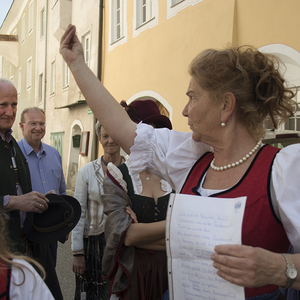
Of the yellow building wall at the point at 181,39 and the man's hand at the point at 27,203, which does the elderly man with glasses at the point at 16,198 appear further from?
the yellow building wall at the point at 181,39

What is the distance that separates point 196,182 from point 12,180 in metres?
1.81

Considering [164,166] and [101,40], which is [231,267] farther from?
[101,40]

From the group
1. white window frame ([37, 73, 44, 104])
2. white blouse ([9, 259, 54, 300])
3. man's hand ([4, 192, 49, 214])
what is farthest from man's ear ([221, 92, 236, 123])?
white window frame ([37, 73, 44, 104])

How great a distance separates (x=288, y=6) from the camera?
4.54 metres

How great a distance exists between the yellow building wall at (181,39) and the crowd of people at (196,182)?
92.7 inches

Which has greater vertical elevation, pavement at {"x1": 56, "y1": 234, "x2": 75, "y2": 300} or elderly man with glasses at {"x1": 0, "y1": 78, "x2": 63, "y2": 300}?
elderly man with glasses at {"x1": 0, "y1": 78, "x2": 63, "y2": 300}

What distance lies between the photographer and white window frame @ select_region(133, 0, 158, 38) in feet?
25.3

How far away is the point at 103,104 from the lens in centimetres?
147

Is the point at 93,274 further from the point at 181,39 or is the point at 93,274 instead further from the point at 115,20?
the point at 115,20

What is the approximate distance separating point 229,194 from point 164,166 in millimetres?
384

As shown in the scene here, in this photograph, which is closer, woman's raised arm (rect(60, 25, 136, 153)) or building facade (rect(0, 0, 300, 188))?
woman's raised arm (rect(60, 25, 136, 153))

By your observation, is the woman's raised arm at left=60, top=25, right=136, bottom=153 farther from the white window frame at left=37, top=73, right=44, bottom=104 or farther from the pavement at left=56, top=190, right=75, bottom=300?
the white window frame at left=37, top=73, right=44, bottom=104

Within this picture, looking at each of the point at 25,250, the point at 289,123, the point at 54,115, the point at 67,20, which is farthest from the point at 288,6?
the point at 54,115

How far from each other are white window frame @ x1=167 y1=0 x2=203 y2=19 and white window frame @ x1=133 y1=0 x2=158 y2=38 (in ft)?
1.67
